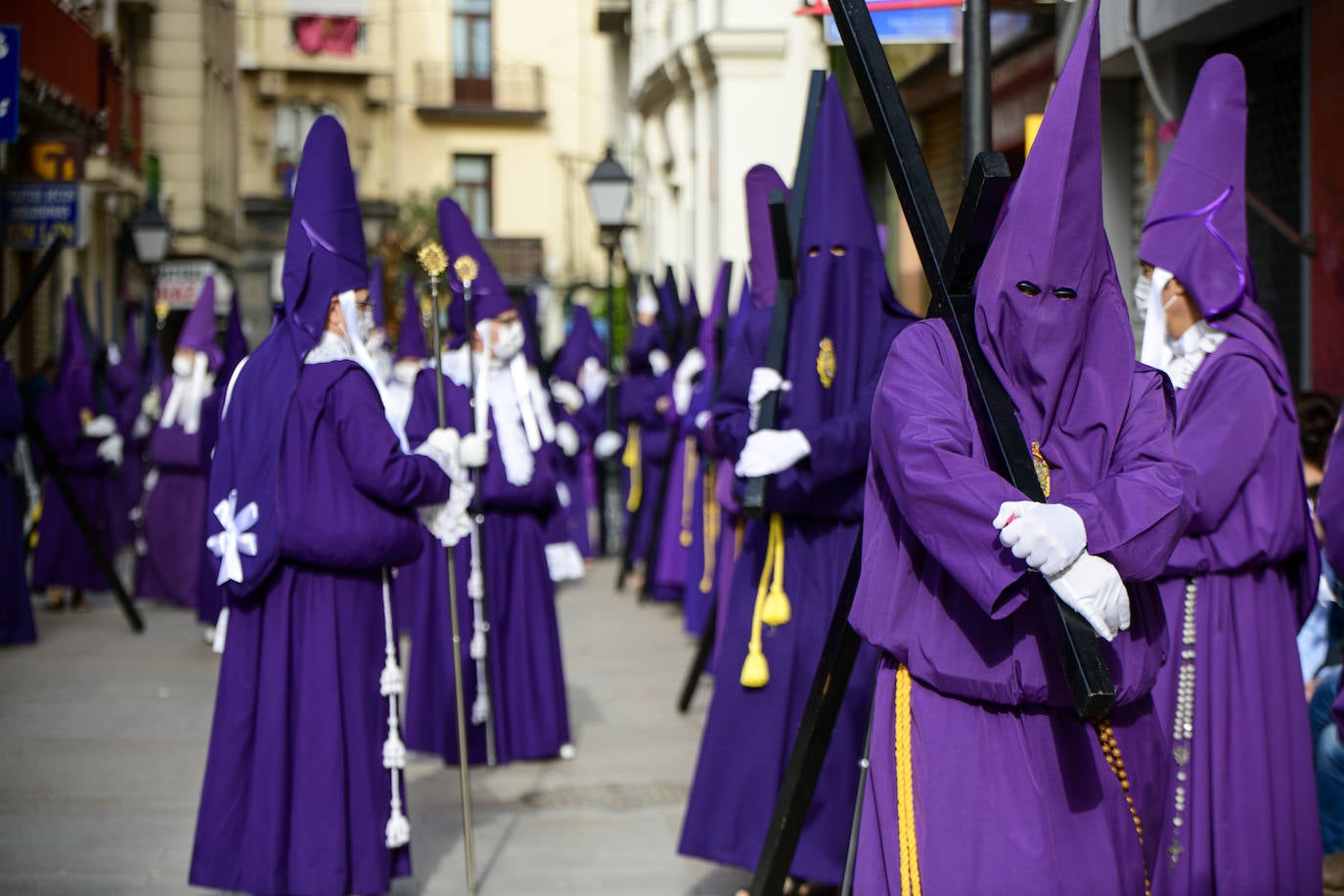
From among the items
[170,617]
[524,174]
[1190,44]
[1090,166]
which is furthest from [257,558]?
[524,174]

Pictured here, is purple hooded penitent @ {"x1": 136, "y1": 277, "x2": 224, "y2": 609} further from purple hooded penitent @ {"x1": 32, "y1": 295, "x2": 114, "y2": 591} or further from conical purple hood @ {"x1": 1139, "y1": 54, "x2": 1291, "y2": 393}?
conical purple hood @ {"x1": 1139, "y1": 54, "x2": 1291, "y2": 393}

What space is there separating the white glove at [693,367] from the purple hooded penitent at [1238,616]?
7.12 meters

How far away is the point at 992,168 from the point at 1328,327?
5777 mm

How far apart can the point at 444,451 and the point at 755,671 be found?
4.27 feet

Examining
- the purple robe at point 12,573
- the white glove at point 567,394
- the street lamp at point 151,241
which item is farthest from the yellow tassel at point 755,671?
the street lamp at point 151,241

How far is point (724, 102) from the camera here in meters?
21.0

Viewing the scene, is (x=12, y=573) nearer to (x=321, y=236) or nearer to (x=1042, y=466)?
(x=321, y=236)

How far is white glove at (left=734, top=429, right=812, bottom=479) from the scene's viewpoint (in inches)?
201

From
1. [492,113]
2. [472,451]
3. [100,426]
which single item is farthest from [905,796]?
[492,113]

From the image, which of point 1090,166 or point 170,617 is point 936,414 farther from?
point 170,617

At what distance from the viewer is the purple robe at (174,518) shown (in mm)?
12648

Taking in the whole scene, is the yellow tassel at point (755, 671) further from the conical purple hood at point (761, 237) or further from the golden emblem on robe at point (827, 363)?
the conical purple hood at point (761, 237)

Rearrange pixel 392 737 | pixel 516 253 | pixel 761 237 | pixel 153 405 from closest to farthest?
pixel 392 737
pixel 761 237
pixel 153 405
pixel 516 253

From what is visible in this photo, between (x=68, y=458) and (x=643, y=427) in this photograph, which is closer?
(x=68, y=458)
